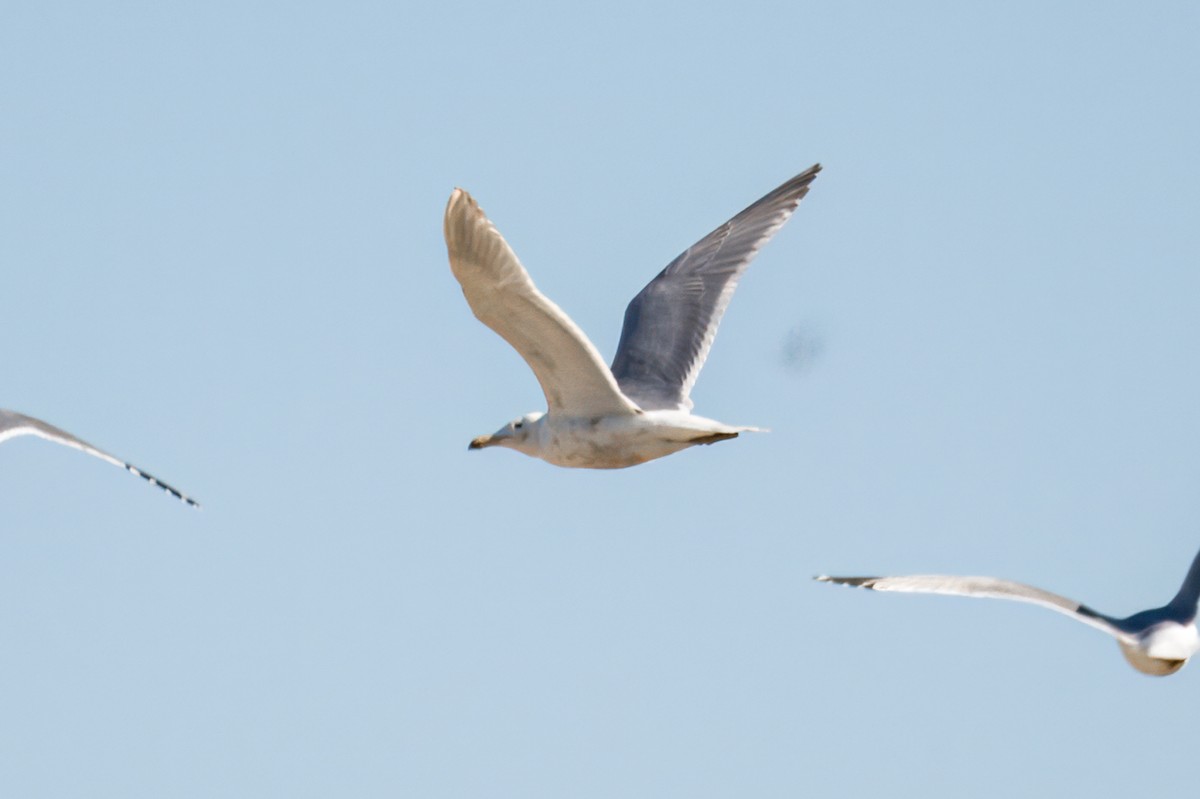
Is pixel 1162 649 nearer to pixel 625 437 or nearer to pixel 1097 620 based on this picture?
pixel 1097 620

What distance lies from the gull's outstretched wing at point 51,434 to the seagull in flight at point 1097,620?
6.32m

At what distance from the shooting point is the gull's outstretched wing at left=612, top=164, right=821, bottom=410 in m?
17.8

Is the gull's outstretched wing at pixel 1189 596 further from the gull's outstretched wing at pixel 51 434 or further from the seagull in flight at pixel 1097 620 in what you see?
the gull's outstretched wing at pixel 51 434

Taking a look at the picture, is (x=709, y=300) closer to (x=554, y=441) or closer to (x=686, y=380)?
(x=686, y=380)

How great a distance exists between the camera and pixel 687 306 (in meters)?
18.6

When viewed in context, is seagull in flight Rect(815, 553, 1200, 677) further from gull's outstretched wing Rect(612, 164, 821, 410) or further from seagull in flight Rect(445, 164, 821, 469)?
gull's outstretched wing Rect(612, 164, 821, 410)

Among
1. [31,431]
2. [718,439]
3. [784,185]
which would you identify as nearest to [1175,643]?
[718,439]

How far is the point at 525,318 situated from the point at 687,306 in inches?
160

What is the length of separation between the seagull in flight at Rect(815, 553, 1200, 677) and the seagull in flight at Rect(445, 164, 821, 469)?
78.6 inches

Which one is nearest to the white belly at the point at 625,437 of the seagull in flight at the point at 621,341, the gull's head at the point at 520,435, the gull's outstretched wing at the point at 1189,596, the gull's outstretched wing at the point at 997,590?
the seagull in flight at the point at 621,341

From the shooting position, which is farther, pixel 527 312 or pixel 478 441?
pixel 478 441

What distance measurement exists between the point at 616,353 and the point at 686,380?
73 centimetres

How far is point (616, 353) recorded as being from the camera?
18.2 meters

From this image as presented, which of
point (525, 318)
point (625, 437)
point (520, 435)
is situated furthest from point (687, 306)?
point (525, 318)
